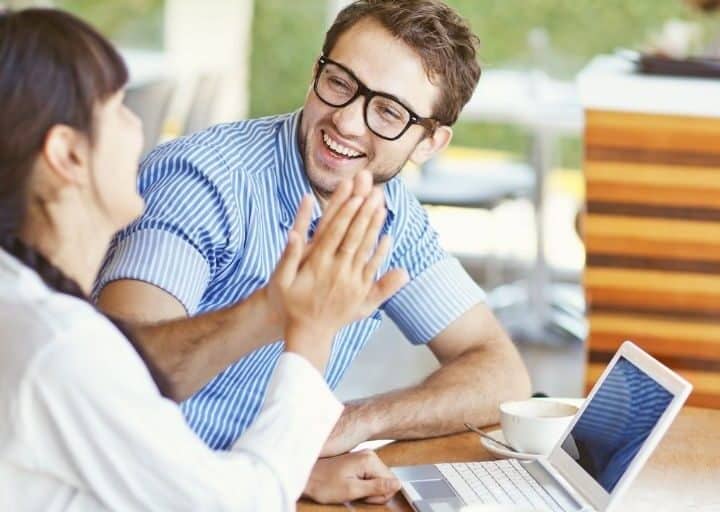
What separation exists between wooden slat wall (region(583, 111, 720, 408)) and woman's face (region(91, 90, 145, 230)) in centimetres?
185

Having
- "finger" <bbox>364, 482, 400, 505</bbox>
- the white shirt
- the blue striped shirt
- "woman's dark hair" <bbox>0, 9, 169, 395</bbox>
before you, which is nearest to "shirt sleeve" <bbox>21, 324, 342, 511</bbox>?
the white shirt

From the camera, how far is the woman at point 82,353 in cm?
135

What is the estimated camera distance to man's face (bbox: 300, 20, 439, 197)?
2359 millimetres

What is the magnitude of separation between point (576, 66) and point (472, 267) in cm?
122

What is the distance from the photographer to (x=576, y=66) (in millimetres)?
7066

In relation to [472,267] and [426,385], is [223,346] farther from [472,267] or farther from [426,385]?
[472,267]

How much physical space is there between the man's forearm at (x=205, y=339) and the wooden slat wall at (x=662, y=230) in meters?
1.57

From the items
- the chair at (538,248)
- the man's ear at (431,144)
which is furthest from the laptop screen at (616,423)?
the chair at (538,248)

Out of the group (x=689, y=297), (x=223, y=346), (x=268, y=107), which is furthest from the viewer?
(x=268, y=107)

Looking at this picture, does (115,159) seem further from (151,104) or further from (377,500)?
(151,104)

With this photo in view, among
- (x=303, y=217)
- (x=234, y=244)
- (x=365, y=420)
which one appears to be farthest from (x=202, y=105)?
(x=303, y=217)

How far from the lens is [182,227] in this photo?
7.19ft

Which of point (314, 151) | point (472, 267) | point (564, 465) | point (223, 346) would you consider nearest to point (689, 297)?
point (314, 151)

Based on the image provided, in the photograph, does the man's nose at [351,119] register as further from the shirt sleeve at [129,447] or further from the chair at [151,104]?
the chair at [151,104]
